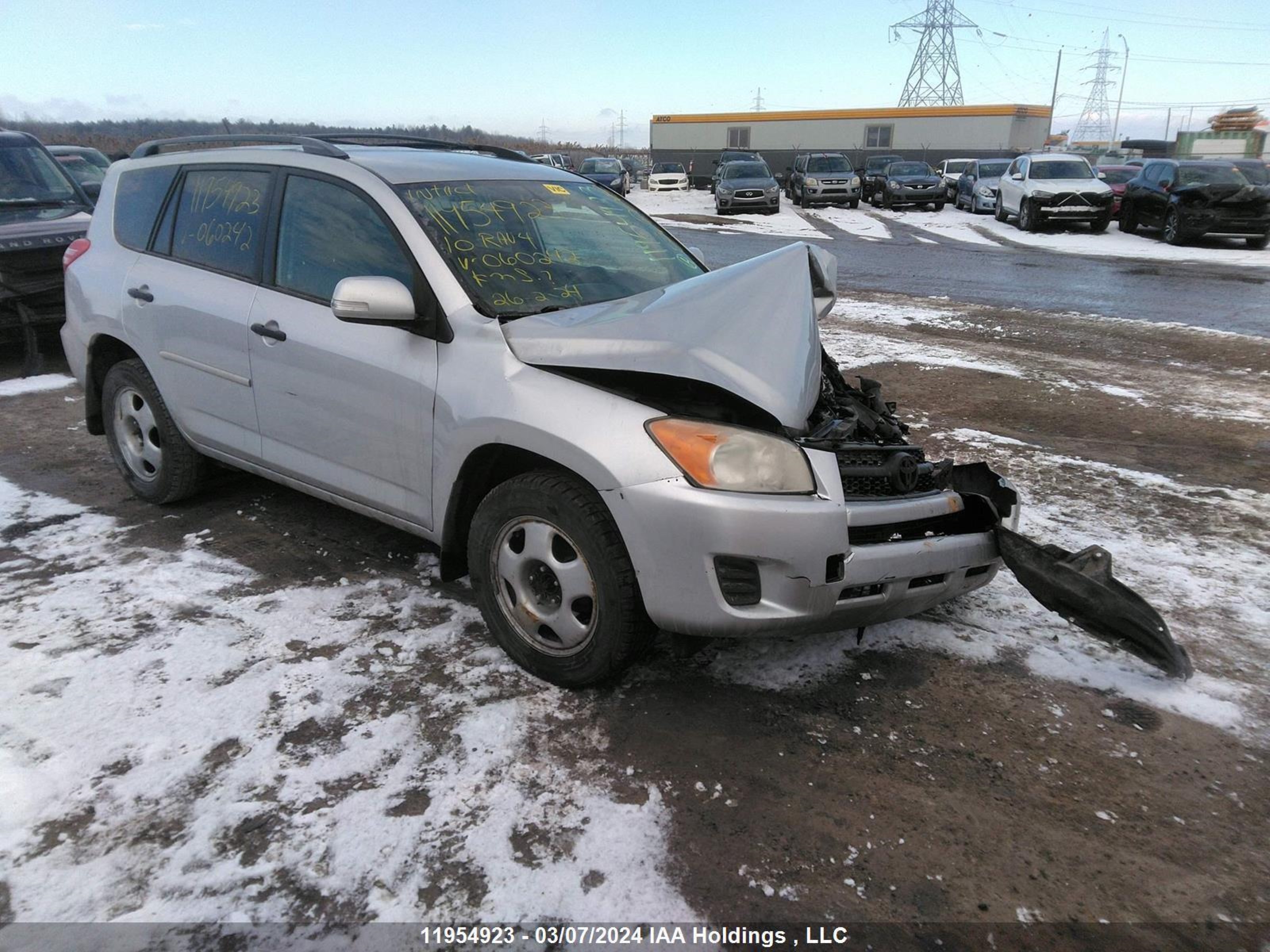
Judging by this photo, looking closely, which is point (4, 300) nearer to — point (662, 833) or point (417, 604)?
point (417, 604)

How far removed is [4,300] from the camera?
745cm

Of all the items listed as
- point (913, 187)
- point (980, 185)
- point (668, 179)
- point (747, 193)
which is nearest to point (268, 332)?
point (747, 193)

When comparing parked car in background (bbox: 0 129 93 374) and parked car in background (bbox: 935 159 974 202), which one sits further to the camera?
parked car in background (bbox: 935 159 974 202)

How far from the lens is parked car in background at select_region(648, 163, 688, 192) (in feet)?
113

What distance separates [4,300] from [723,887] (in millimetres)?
8108

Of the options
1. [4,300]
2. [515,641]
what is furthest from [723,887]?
[4,300]

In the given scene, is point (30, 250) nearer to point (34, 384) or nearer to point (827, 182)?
point (34, 384)

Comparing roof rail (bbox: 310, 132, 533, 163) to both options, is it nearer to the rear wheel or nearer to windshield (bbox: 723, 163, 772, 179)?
the rear wheel

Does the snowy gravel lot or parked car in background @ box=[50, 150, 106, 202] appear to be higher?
parked car in background @ box=[50, 150, 106, 202]

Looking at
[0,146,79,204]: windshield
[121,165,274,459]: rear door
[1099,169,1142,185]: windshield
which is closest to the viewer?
[121,165,274,459]: rear door

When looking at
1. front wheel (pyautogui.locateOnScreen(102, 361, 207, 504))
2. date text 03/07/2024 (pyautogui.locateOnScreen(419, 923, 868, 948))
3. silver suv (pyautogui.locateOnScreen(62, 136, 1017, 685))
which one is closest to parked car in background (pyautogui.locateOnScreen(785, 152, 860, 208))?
silver suv (pyautogui.locateOnScreen(62, 136, 1017, 685))

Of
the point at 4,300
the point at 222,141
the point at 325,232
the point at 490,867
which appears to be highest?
the point at 222,141

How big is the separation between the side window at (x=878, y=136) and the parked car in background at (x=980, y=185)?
1960cm

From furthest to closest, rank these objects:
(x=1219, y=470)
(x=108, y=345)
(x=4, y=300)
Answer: (x=4, y=300) → (x=1219, y=470) → (x=108, y=345)
